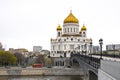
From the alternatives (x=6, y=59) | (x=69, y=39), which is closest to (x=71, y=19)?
(x=69, y=39)

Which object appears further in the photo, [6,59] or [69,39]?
[69,39]

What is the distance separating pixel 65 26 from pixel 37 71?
1463 inches

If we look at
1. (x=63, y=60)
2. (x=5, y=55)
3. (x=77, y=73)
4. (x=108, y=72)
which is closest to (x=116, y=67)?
(x=108, y=72)

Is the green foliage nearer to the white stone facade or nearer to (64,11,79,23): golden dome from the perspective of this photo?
the white stone facade

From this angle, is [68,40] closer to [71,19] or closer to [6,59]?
[71,19]

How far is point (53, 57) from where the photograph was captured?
343 ft

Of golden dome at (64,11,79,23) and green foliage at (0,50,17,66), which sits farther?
golden dome at (64,11,79,23)

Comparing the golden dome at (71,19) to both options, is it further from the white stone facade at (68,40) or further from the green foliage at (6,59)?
the green foliage at (6,59)

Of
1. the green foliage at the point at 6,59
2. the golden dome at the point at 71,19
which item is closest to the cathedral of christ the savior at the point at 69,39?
the golden dome at the point at 71,19

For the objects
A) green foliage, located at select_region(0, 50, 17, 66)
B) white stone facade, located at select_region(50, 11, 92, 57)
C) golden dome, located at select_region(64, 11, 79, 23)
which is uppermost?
golden dome, located at select_region(64, 11, 79, 23)

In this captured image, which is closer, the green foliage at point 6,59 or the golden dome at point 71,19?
the green foliage at point 6,59

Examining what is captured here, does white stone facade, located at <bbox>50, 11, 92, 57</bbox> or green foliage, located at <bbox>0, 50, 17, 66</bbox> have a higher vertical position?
white stone facade, located at <bbox>50, 11, 92, 57</bbox>

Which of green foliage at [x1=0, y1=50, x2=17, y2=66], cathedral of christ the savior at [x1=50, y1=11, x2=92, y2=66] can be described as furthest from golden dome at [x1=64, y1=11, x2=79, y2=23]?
green foliage at [x1=0, y1=50, x2=17, y2=66]

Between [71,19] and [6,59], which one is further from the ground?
[71,19]
